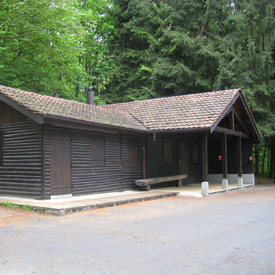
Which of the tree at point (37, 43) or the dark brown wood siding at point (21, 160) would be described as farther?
the tree at point (37, 43)

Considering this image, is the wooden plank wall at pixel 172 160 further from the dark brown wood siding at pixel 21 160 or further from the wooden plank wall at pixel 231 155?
the dark brown wood siding at pixel 21 160

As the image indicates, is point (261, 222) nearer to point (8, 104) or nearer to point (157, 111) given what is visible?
point (8, 104)

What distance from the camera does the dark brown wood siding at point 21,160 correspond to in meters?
11.5

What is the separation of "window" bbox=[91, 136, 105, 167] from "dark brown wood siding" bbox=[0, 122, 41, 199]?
8.78 ft

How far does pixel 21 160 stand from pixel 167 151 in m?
8.69

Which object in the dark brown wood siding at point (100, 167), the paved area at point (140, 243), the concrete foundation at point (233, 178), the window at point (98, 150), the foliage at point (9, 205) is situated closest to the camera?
the paved area at point (140, 243)

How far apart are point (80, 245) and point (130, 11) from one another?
2851 cm

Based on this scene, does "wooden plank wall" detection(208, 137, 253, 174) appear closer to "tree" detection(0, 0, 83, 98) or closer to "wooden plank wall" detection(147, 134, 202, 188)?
"wooden plank wall" detection(147, 134, 202, 188)

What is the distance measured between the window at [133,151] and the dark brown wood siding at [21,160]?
17.4 ft

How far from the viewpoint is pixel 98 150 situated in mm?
13883

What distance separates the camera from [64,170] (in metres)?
12.1

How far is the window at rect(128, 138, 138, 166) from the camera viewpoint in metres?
15.8

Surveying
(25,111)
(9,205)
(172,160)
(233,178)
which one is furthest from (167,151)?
(9,205)

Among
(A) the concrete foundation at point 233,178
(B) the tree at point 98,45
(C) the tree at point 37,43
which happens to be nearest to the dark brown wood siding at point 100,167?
(A) the concrete foundation at point 233,178
